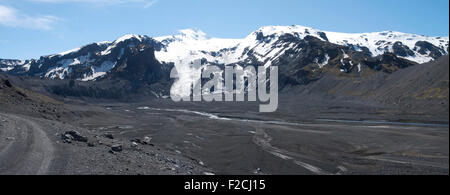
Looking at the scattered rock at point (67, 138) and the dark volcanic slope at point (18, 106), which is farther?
the dark volcanic slope at point (18, 106)

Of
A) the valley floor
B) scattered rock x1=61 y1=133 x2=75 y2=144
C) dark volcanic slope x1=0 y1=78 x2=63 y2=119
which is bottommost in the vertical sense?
the valley floor

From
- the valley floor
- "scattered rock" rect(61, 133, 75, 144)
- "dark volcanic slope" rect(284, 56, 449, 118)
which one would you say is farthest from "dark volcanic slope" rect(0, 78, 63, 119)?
"dark volcanic slope" rect(284, 56, 449, 118)

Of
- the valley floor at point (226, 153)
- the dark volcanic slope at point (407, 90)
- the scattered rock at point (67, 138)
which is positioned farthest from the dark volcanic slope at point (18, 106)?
the dark volcanic slope at point (407, 90)

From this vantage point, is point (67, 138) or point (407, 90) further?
point (407, 90)

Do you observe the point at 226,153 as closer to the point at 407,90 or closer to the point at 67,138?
the point at 67,138

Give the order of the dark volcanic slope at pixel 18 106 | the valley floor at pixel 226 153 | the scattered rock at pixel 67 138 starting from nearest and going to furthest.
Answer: the valley floor at pixel 226 153 < the scattered rock at pixel 67 138 < the dark volcanic slope at pixel 18 106

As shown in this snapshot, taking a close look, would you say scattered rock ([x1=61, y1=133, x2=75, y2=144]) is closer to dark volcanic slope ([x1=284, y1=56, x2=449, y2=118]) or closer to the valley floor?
the valley floor

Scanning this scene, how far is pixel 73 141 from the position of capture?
34.1 metres

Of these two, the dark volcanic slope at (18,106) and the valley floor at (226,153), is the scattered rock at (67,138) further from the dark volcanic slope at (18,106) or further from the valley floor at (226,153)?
the dark volcanic slope at (18,106)

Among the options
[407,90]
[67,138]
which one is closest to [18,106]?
[67,138]
